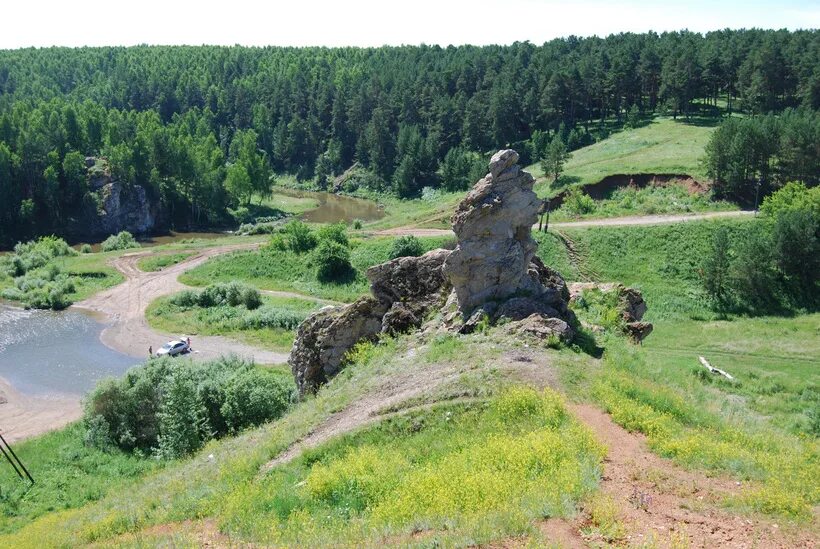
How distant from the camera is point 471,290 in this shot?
87.1 ft

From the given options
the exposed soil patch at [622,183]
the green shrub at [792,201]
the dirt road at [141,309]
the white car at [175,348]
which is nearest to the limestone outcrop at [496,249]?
the dirt road at [141,309]

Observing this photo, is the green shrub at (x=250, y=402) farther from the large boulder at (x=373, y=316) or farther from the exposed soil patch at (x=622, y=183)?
the exposed soil patch at (x=622, y=183)

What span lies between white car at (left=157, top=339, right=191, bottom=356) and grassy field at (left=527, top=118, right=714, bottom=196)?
48124 mm

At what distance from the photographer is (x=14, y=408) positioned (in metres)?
41.1

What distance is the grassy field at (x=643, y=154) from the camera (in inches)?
3233

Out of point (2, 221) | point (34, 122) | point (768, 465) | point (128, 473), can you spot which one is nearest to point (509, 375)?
point (768, 465)

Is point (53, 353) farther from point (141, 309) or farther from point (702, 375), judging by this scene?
point (702, 375)

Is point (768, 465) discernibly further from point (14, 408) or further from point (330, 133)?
point (330, 133)


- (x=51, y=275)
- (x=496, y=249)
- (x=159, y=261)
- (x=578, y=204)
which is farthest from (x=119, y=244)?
(x=496, y=249)

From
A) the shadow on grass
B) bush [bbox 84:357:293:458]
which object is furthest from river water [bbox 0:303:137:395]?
the shadow on grass

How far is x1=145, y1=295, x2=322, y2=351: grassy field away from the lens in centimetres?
5201

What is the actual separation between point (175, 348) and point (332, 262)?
19.4 metres

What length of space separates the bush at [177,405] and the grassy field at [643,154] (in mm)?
57916

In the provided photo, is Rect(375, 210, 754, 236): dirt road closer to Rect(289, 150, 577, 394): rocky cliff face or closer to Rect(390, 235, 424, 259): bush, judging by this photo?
Rect(390, 235, 424, 259): bush
